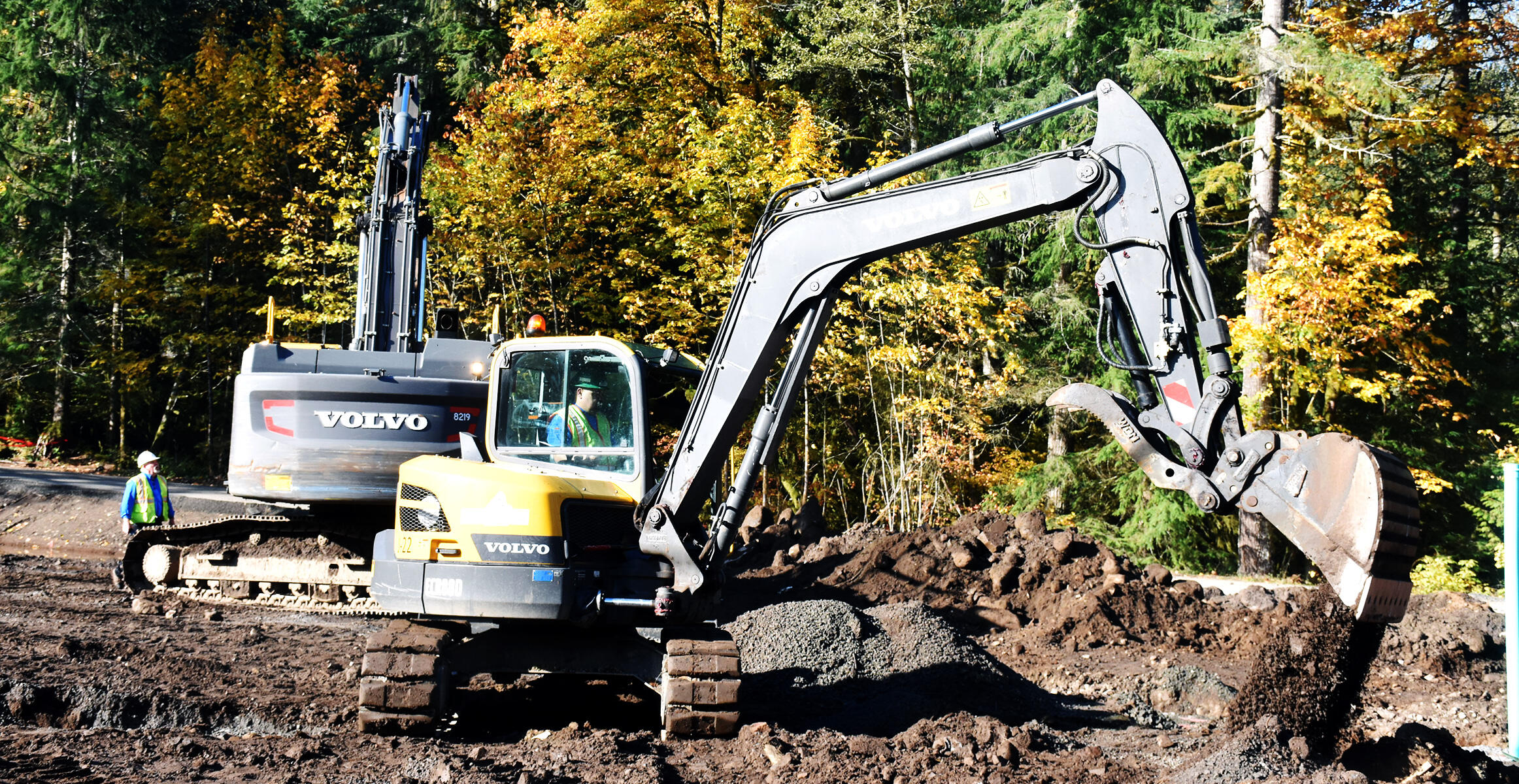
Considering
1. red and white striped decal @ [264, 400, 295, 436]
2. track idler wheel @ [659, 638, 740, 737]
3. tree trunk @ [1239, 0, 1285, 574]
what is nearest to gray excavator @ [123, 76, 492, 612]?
red and white striped decal @ [264, 400, 295, 436]

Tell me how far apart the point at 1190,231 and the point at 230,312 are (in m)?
22.7

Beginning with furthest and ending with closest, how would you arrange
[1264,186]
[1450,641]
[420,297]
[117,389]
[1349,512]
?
[117,389] → [1264,186] → [420,297] → [1450,641] → [1349,512]

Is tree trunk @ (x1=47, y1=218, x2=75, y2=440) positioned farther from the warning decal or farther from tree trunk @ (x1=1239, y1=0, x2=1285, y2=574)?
the warning decal

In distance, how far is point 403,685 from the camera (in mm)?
6629

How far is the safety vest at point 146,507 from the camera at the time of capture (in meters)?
11.9

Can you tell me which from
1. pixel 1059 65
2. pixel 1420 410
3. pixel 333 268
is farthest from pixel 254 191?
pixel 1420 410

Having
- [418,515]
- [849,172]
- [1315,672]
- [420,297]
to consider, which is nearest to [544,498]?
[418,515]

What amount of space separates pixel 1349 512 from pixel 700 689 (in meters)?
3.46

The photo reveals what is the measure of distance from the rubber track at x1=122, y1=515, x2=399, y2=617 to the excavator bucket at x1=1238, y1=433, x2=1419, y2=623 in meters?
8.18

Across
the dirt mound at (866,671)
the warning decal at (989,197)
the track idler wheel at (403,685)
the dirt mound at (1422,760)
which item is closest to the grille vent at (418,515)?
the track idler wheel at (403,685)

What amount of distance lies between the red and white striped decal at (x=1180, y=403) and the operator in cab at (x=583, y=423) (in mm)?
3133

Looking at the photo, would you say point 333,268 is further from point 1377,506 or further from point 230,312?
point 1377,506

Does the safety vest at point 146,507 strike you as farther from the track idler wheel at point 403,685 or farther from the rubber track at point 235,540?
the track idler wheel at point 403,685

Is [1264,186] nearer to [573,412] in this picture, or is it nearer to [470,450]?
[573,412]
